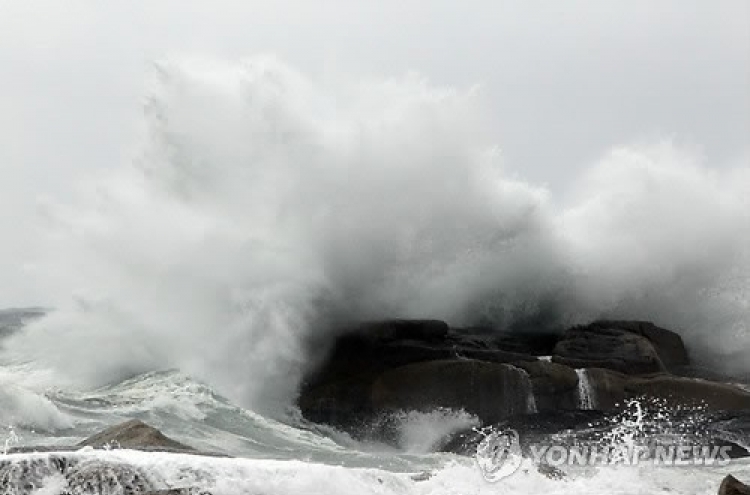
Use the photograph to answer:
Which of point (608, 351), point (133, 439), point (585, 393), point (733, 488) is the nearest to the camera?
point (733, 488)

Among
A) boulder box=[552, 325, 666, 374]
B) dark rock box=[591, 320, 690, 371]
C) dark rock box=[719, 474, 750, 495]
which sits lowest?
dark rock box=[719, 474, 750, 495]

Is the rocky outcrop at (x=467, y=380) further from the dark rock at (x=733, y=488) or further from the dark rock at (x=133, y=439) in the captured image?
the dark rock at (x=733, y=488)

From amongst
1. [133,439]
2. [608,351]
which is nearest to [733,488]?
[133,439]

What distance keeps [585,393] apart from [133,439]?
Answer: 27.9 feet

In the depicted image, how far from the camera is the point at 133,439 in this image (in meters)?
7.00

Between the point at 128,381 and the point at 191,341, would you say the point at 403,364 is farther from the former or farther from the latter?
the point at 128,381

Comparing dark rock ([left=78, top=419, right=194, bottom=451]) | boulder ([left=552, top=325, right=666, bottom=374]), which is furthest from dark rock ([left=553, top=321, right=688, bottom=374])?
dark rock ([left=78, top=419, right=194, bottom=451])

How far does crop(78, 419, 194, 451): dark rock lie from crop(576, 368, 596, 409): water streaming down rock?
799 cm

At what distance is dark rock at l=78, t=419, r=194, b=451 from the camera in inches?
269

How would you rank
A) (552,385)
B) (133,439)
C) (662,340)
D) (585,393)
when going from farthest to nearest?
(662,340) < (585,393) < (552,385) < (133,439)

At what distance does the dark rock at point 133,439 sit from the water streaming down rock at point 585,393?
7991 millimetres

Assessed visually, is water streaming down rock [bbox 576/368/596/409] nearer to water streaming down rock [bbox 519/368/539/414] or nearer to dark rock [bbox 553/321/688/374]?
dark rock [bbox 553/321/688/374]

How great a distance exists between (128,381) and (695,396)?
966 centimetres

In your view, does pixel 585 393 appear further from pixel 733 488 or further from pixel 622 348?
pixel 733 488
